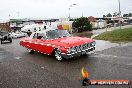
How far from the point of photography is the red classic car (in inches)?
474

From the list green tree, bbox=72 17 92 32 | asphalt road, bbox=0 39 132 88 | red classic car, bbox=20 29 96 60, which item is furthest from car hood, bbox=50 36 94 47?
green tree, bbox=72 17 92 32

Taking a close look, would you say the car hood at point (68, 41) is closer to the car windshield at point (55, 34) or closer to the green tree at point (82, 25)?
the car windshield at point (55, 34)

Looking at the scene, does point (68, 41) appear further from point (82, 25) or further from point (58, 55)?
point (82, 25)

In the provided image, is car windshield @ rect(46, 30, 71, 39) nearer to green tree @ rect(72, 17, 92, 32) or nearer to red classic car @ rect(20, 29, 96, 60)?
red classic car @ rect(20, 29, 96, 60)

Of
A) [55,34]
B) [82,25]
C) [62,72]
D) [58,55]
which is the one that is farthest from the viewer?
[82,25]

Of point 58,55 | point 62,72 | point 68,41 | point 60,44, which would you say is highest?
point 68,41

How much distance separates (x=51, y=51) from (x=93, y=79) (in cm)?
507

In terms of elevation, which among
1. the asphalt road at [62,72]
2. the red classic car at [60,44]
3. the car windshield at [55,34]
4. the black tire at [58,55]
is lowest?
the asphalt road at [62,72]

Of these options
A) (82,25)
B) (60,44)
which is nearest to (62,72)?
(60,44)

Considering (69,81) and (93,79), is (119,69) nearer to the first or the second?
(93,79)

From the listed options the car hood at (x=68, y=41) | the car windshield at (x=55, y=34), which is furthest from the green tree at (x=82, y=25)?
the car hood at (x=68, y=41)

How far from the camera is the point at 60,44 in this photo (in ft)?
40.7

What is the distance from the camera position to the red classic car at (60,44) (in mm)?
12031

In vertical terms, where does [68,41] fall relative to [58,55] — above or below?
above
